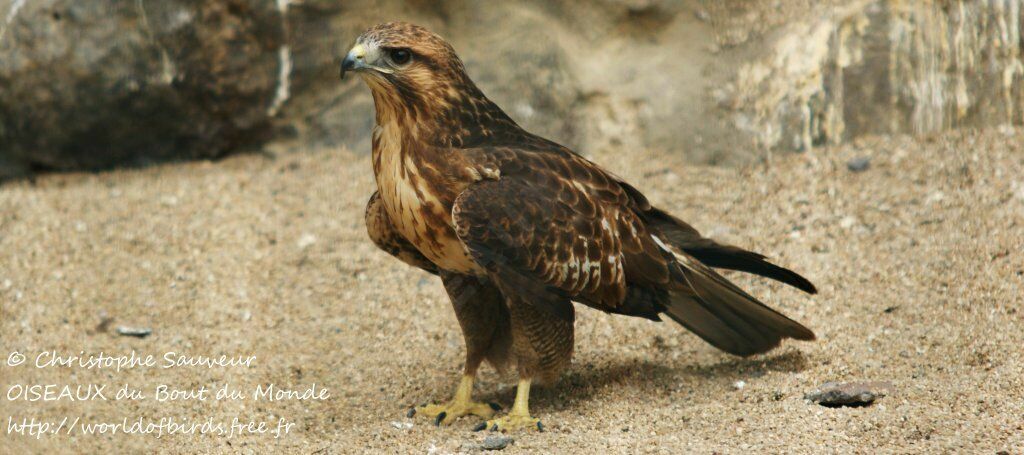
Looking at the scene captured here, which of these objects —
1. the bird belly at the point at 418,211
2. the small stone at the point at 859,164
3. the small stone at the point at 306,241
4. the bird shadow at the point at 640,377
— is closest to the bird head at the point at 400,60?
the bird belly at the point at 418,211

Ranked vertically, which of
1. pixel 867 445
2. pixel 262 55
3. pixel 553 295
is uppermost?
pixel 262 55

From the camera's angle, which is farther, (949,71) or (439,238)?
(949,71)

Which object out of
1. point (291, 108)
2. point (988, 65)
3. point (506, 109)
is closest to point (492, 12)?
point (506, 109)

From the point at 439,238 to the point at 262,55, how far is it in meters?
3.53

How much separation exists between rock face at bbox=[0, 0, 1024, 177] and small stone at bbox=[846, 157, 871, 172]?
256mm

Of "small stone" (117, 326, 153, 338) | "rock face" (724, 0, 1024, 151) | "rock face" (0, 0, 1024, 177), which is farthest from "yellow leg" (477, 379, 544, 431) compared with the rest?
"rock face" (724, 0, 1024, 151)

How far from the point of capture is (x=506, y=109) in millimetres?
7246

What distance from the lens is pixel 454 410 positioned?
4.85 m

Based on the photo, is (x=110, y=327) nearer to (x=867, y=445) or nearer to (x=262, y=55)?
(x=262, y=55)

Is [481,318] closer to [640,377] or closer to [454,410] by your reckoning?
[454,410]

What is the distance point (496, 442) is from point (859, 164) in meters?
3.40

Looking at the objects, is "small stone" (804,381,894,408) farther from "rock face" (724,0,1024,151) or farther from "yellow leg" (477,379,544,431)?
"rock face" (724,0,1024,151)

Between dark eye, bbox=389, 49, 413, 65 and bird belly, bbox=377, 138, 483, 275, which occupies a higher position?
dark eye, bbox=389, 49, 413, 65

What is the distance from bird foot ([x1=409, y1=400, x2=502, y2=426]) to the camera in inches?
190
